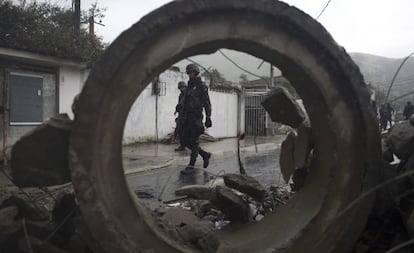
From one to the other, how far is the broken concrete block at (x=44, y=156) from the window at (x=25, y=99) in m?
8.38

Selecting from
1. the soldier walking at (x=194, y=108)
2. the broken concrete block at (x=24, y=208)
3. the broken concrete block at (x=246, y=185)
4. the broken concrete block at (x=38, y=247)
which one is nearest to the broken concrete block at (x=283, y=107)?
the broken concrete block at (x=246, y=185)

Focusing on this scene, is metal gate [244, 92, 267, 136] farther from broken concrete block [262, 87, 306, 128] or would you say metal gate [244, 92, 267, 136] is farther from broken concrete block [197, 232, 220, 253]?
broken concrete block [197, 232, 220, 253]

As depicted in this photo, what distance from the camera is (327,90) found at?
2371 mm

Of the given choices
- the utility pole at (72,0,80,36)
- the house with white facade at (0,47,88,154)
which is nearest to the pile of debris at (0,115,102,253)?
the house with white facade at (0,47,88,154)

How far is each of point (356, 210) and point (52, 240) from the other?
196 centimetres

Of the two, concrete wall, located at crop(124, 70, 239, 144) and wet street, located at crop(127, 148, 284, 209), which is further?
concrete wall, located at crop(124, 70, 239, 144)

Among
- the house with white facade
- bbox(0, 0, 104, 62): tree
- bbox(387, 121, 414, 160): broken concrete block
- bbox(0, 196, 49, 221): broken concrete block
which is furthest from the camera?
bbox(0, 0, 104, 62): tree

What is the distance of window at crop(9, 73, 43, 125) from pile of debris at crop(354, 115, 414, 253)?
9.43 m

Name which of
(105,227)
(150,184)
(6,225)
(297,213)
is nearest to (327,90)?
(297,213)

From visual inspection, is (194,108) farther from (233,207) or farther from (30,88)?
(30,88)

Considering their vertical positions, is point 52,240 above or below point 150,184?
above

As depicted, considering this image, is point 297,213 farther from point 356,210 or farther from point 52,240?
point 52,240

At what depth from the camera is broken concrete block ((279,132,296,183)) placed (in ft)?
11.2

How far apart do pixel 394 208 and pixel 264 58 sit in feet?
A: 4.35
